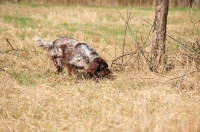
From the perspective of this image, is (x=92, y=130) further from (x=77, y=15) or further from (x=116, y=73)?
(x=77, y=15)

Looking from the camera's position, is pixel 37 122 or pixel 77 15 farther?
pixel 77 15

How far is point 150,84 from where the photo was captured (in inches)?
249

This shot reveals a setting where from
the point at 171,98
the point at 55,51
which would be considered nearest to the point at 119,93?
the point at 171,98

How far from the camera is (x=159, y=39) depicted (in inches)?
287

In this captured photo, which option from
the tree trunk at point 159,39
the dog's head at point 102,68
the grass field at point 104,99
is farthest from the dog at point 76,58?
the tree trunk at point 159,39

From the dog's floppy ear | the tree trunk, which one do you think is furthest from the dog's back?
the tree trunk

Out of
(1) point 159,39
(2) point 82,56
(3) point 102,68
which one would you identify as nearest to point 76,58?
(2) point 82,56

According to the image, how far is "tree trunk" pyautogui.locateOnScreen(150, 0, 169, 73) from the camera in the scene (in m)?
7.20

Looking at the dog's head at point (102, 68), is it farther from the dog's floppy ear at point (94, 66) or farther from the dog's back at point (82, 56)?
the dog's back at point (82, 56)

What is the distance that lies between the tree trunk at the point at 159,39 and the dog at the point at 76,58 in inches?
43.1

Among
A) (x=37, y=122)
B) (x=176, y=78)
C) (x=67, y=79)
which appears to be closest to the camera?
(x=37, y=122)

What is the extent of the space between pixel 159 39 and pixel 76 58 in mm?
1881

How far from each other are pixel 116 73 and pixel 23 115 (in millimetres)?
3030

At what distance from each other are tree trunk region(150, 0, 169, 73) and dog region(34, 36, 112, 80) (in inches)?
43.1
